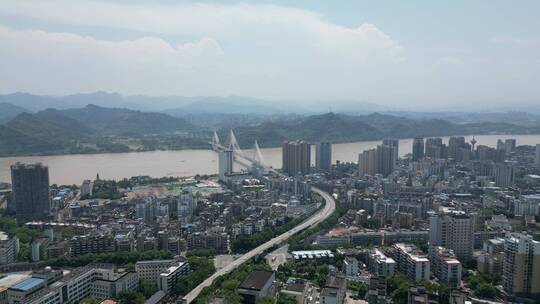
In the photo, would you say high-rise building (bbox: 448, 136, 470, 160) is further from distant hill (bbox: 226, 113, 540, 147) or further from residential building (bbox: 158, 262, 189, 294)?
residential building (bbox: 158, 262, 189, 294)

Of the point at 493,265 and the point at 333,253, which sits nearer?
the point at 493,265

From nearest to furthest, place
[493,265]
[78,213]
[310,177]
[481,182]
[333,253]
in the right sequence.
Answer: [493,265] → [333,253] → [78,213] → [481,182] → [310,177]

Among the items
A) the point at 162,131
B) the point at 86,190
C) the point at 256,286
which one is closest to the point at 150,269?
the point at 256,286

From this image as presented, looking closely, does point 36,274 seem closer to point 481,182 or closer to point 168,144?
point 481,182

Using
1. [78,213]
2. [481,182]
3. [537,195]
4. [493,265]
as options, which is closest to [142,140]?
[78,213]

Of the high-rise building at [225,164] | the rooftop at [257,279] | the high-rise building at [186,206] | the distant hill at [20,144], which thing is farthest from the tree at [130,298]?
the distant hill at [20,144]

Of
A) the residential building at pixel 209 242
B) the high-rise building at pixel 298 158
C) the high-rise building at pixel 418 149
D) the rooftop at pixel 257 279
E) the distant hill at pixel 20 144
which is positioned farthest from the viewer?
the distant hill at pixel 20 144

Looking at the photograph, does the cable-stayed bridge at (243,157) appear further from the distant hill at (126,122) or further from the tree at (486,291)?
the distant hill at (126,122)

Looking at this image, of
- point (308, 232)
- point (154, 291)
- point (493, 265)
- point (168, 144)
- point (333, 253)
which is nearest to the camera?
point (154, 291)
